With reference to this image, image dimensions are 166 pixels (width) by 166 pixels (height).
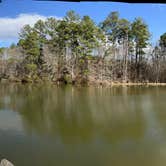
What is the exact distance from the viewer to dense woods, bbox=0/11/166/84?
23297 millimetres

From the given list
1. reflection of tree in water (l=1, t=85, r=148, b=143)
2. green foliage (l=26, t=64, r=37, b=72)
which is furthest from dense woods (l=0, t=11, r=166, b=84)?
reflection of tree in water (l=1, t=85, r=148, b=143)

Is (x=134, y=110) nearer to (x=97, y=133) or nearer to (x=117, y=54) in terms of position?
(x=97, y=133)

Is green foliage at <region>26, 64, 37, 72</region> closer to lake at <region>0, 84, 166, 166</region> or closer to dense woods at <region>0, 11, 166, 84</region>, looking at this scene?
dense woods at <region>0, 11, 166, 84</region>

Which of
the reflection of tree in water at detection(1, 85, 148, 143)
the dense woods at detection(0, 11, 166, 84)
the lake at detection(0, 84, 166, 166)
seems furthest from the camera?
the dense woods at detection(0, 11, 166, 84)

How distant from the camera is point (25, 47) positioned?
81.4 ft

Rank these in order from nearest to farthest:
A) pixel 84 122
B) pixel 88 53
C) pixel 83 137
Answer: pixel 83 137
pixel 84 122
pixel 88 53

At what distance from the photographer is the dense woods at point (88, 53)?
917 inches

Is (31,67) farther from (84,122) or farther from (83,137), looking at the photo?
(83,137)

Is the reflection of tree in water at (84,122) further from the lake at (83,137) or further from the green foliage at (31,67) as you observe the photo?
the green foliage at (31,67)

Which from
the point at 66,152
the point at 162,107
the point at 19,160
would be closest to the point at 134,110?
the point at 162,107

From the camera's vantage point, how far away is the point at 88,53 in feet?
77.4

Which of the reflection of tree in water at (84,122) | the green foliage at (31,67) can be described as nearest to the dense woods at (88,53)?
the green foliage at (31,67)

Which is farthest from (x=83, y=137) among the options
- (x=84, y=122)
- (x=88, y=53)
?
(x=88, y=53)

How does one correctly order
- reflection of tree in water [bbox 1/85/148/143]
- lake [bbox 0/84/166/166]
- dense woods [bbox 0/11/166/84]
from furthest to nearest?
dense woods [bbox 0/11/166/84], reflection of tree in water [bbox 1/85/148/143], lake [bbox 0/84/166/166]
